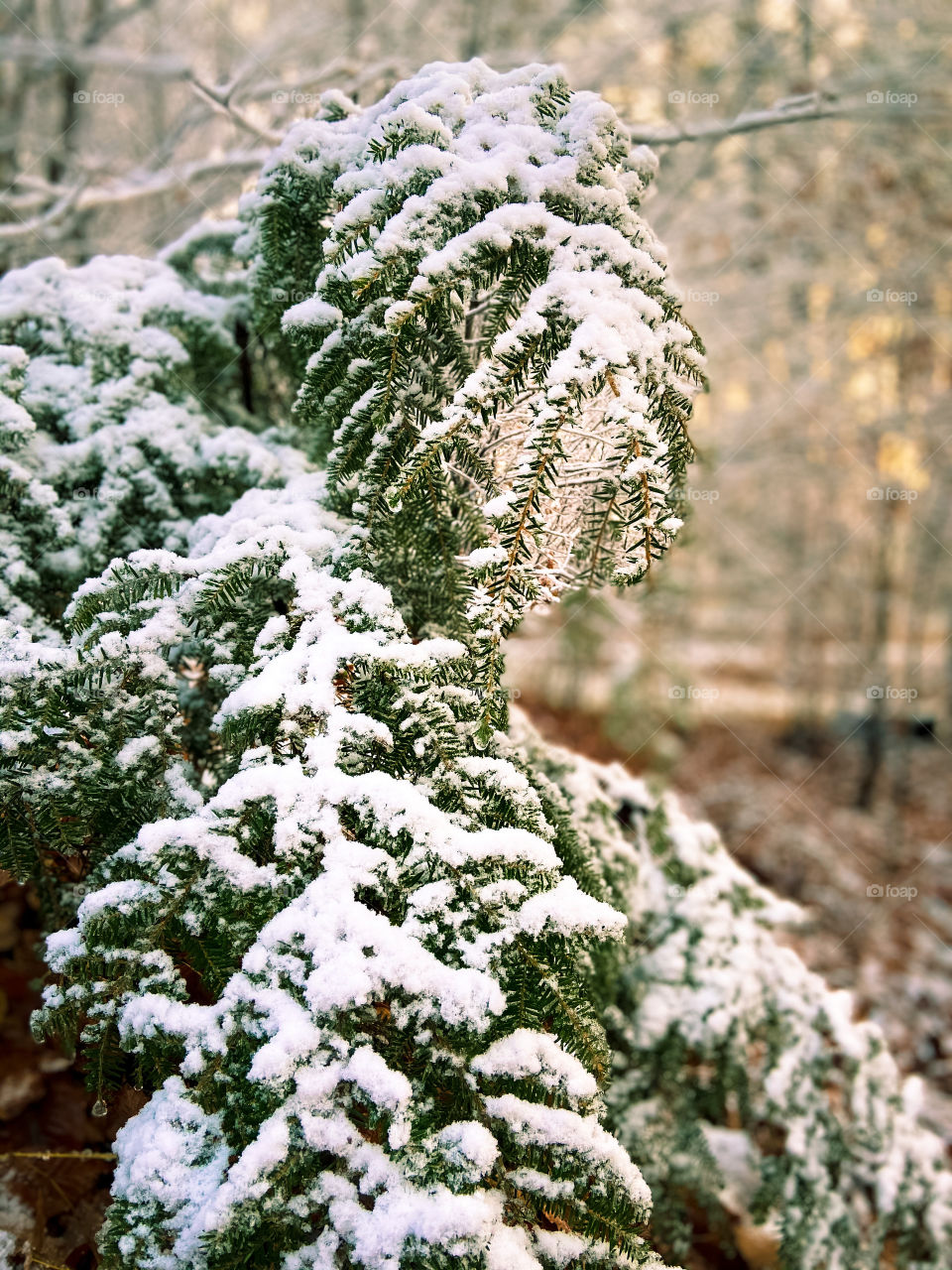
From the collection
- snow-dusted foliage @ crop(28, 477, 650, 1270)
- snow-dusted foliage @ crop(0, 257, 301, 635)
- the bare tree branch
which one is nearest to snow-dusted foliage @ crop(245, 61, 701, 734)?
snow-dusted foliage @ crop(28, 477, 650, 1270)

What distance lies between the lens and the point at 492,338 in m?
1.09

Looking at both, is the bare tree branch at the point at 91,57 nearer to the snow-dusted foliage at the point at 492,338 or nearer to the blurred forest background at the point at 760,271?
the blurred forest background at the point at 760,271

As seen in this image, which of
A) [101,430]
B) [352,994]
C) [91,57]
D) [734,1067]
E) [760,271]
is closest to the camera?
[352,994]

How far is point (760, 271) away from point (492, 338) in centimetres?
665

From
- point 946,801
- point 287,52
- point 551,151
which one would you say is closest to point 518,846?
point 551,151

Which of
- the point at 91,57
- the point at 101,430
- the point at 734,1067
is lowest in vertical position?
the point at 734,1067

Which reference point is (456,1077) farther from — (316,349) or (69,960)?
(316,349)

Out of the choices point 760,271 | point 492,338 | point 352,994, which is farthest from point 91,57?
point 760,271

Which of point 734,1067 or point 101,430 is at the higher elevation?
point 101,430

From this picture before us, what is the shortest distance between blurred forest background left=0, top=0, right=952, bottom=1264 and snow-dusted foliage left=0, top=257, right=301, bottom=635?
67cm

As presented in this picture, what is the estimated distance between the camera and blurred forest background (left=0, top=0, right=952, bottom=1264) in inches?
120

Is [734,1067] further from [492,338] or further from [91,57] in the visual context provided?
[91,57]

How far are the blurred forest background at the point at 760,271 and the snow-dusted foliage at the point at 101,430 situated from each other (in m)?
0.67

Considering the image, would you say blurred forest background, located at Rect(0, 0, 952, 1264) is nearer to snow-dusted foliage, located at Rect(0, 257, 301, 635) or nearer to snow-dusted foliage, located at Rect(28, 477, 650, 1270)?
snow-dusted foliage, located at Rect(0, 257, 301, 635)
